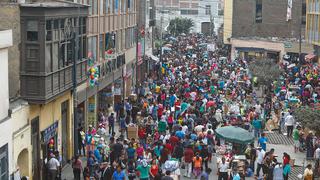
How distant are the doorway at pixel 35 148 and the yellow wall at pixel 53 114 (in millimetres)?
257

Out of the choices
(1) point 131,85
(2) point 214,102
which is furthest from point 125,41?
(2) point 214,102

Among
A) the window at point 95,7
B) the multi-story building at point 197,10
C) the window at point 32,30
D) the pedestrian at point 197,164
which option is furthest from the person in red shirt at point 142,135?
the multi-story building at point 197,10

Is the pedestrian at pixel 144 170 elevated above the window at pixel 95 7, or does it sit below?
below

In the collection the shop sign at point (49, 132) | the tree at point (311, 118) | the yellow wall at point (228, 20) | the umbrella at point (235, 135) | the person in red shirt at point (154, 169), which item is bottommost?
the person in red shirt at point (154, 169)

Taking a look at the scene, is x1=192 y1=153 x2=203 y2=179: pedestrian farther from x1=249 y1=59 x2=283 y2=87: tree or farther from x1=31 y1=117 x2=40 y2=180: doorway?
x1=249 y1=59 x2=283 y2=87: tree

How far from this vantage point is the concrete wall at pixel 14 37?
2112 centimetres

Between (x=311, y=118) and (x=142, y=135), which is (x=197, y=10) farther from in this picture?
(x=311, y=118)

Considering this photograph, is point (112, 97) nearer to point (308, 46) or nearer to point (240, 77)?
point (240, 77)

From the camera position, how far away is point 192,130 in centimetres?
2931

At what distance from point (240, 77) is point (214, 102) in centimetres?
1661

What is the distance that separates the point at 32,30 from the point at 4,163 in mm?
4493

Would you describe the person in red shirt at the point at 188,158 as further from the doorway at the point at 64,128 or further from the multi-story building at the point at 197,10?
the multi-story building at the point at 197,10

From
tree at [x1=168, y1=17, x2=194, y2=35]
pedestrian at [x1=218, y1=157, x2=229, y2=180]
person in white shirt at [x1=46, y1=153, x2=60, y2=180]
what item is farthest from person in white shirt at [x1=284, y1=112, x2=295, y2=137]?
tree at [x1=168, y1=17, x2=194, y2=35]

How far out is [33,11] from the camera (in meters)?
21.6
